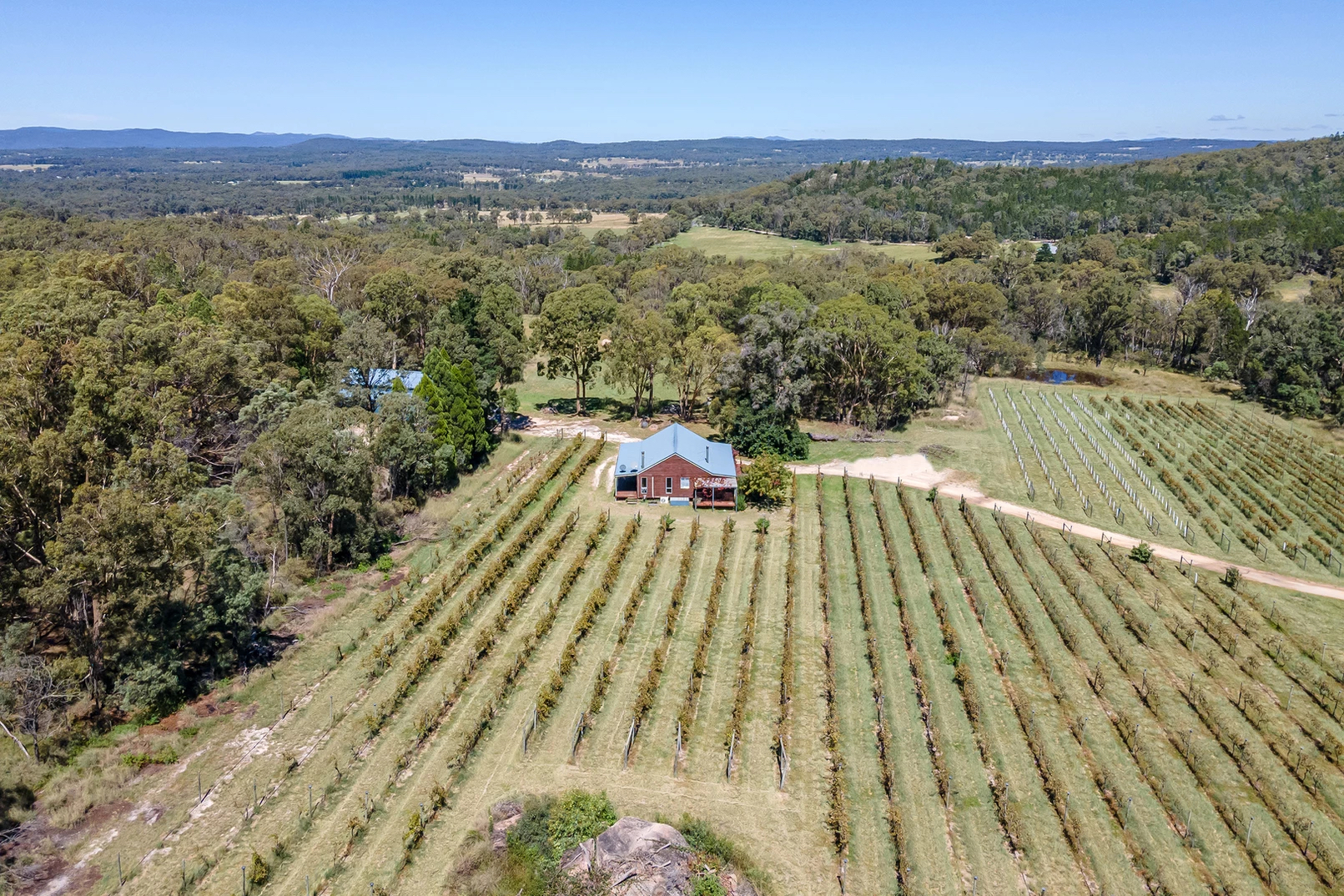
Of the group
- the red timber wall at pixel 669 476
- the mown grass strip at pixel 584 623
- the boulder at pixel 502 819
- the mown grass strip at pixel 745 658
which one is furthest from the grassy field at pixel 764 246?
the boulder at pixel 502 819

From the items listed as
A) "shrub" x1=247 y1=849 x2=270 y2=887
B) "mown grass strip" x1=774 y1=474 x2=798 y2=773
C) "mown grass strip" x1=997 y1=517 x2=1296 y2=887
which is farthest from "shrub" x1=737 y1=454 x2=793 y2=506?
"shrub" x1=247 y1=849 x2=270 y2=887

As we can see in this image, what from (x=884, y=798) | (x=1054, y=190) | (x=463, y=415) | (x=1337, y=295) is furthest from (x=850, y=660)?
(x=1054, y=190)

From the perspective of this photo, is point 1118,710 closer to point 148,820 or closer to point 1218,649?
point 1218,649

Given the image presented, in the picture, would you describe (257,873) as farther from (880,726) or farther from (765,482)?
(765,482)

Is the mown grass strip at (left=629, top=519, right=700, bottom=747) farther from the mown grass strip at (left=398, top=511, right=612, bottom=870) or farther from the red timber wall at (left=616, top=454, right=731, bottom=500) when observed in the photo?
the red timber wall at (left=616, top=454, right=731, bottom=500)

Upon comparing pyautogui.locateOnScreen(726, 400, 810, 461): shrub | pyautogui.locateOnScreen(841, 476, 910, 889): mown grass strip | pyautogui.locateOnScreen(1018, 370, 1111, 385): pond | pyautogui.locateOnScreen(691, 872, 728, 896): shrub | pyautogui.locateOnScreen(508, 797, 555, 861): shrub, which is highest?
pyautogui.locateOnScreen(726, 400, 810, 461): shrub
